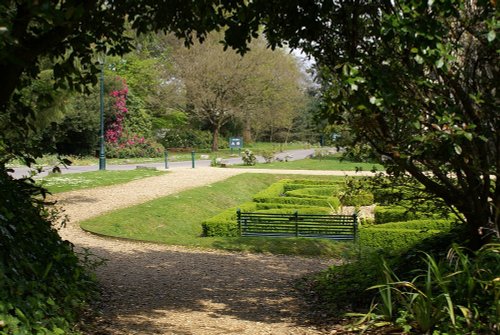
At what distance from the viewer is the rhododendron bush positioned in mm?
35688

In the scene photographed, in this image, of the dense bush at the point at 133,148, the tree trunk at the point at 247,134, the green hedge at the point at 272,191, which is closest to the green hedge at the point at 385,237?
the green hedge at the point at 272,191

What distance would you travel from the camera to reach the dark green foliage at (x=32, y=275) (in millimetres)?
3648

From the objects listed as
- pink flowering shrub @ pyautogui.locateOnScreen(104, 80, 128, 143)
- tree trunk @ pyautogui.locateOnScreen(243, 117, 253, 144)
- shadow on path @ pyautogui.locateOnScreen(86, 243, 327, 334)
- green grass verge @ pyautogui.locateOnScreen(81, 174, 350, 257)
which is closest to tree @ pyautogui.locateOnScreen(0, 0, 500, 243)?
shadow on path @ pyautogui.locateOnScreen(86, 243, 327, 334)

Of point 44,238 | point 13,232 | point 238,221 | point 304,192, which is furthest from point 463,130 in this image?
point 304,192

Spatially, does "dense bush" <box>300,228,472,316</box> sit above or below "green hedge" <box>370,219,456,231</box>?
above

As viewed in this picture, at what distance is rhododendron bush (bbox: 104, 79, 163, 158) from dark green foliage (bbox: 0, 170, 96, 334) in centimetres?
3008

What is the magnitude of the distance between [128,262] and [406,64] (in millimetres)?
5941

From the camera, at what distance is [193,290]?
→ 22.4ft

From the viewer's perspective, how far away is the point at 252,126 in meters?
54.6

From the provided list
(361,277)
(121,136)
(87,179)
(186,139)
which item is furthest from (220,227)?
(186,139)

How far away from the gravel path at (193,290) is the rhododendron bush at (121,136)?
2416 centimetres

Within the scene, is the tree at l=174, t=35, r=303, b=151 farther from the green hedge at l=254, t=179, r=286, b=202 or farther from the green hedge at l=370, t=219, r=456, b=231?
the green hedge at l=370, t=219, r=456, b=231

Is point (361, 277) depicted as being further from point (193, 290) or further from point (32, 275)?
point (32, 275)

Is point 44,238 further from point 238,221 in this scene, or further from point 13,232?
point 238,221
